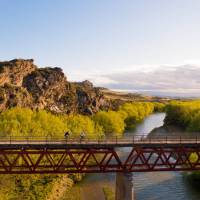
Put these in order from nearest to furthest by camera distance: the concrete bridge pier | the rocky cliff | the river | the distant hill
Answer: the concrete bridge pier → the river → the rocky cliff → the distant hill

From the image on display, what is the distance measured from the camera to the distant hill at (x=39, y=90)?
121m

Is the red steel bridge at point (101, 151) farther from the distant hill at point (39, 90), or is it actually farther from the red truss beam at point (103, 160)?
the distant hill at point (39, 90)

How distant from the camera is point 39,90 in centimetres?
13988

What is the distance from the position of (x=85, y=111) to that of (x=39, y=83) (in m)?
25.5

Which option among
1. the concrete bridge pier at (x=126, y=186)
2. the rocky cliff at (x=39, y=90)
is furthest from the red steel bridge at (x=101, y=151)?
the rocky cliff at (x=39, y=90)

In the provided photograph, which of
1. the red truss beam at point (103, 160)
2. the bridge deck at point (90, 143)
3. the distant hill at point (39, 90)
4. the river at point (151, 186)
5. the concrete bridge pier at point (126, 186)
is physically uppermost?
the distant hill at point (39, 90)

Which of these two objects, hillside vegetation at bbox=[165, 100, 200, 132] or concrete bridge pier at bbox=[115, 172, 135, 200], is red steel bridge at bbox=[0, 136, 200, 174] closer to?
concrete bridge pier at bbox=[115, 172, 135, 200]

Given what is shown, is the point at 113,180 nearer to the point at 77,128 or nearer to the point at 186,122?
the point at 77,128

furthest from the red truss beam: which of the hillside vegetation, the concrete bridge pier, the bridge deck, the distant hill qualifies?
the hillside vegetation

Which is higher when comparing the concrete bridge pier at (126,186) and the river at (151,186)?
the concrete bridge pier at (126,186)

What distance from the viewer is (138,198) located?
6044 cm

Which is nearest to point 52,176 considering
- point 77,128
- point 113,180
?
point 113,180

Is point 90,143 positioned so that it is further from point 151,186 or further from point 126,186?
point 151,186

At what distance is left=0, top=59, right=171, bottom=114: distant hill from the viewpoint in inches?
4758
